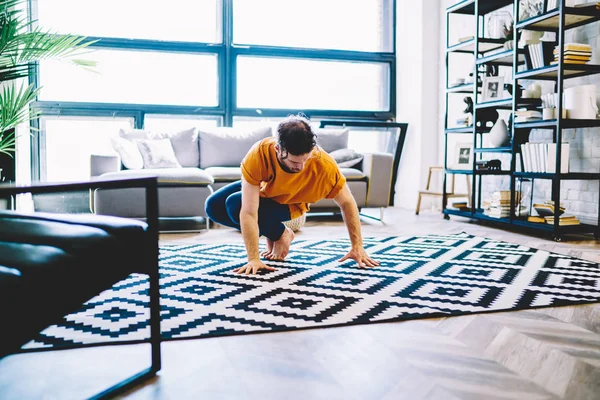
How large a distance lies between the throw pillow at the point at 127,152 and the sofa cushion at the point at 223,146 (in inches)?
26.6

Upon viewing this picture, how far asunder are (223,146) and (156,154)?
682 mm

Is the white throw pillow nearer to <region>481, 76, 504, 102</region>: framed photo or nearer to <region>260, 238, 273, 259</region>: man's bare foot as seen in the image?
<region>260, 238, 273, 259</region>: man's bare foot

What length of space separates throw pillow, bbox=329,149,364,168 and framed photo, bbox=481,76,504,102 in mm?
1147

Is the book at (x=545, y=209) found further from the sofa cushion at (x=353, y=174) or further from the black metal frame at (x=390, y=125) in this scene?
the black metal frame at (x=390, y=125)

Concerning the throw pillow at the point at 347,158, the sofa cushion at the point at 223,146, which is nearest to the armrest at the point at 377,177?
the throw pillow at the point at 347,158

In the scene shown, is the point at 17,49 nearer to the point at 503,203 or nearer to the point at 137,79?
the point at 137,79

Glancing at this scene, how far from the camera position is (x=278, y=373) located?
1289 millimetres

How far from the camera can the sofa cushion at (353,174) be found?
4.41 meters

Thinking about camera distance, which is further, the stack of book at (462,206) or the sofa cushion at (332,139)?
the sofa cushion at (332,139)

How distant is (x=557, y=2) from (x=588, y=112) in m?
0.78

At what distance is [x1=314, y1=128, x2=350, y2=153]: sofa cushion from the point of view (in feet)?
16.3

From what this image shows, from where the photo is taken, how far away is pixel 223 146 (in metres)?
4.79

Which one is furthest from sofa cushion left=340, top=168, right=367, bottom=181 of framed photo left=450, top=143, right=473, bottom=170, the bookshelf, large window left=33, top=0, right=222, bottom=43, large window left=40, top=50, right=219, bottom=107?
large window left=33, top=0, right=222, bottom=43

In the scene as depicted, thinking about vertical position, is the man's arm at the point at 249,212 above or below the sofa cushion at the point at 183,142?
below
